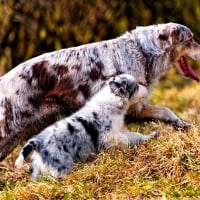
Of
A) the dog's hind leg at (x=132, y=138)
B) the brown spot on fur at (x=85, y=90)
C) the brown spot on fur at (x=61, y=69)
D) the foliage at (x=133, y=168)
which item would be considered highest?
the brown spot on fur at (x=61, y=69)

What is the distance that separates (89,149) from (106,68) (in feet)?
3.22

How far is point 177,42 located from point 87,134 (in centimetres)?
156

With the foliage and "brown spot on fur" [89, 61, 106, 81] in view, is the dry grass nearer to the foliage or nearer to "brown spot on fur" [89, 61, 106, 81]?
the foliage

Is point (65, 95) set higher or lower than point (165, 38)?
lower

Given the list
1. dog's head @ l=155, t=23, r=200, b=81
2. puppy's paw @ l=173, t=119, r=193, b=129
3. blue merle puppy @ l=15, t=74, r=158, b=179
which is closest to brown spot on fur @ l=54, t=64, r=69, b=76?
blue merle puppy @ l=15, t=74, r=158, b=179

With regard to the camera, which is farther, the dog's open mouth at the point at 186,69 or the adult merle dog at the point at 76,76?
the dog's open mouth at the point at 186,69

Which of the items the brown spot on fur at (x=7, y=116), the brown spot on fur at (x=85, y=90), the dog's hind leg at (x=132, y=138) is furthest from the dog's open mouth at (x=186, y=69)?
the brown spot on fur at (x=7, y=116)

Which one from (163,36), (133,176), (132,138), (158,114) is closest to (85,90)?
(132,138)

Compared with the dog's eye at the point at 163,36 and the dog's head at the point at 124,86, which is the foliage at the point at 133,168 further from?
the dog's eye at the point at 163,36

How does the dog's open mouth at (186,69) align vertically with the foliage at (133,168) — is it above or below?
above

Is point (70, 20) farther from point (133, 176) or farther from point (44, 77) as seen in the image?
point (133, 176)

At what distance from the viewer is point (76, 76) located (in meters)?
7.62

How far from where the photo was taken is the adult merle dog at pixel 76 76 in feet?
24.7

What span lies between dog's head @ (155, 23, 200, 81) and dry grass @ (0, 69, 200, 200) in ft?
3.01
